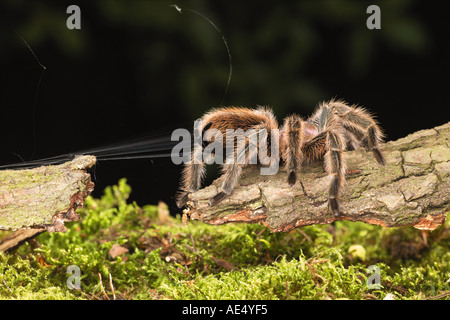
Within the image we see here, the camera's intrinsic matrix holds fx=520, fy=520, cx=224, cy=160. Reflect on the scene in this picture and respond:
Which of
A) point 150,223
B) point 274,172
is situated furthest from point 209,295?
point 150,223

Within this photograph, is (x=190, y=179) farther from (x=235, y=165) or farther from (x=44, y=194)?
(x=44, y=194)

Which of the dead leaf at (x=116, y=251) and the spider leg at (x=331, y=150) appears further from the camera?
the dead leaf at (x=116, y=251)

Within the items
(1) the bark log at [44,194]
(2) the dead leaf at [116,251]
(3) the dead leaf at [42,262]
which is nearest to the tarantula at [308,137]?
(2) the dead leaf at [116,251]

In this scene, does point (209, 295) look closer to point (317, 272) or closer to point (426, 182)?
point (317, 272)

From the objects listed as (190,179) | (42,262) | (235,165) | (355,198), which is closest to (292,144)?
(235,165)

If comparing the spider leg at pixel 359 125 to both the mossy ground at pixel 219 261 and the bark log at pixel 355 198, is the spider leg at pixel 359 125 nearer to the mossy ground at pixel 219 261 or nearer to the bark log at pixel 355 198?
the bark log at pixel 355 198

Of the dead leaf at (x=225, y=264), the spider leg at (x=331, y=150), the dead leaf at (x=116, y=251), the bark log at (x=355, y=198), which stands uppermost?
the spider leg at (x=331, y=150)

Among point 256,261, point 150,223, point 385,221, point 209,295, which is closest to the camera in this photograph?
point 209,295
